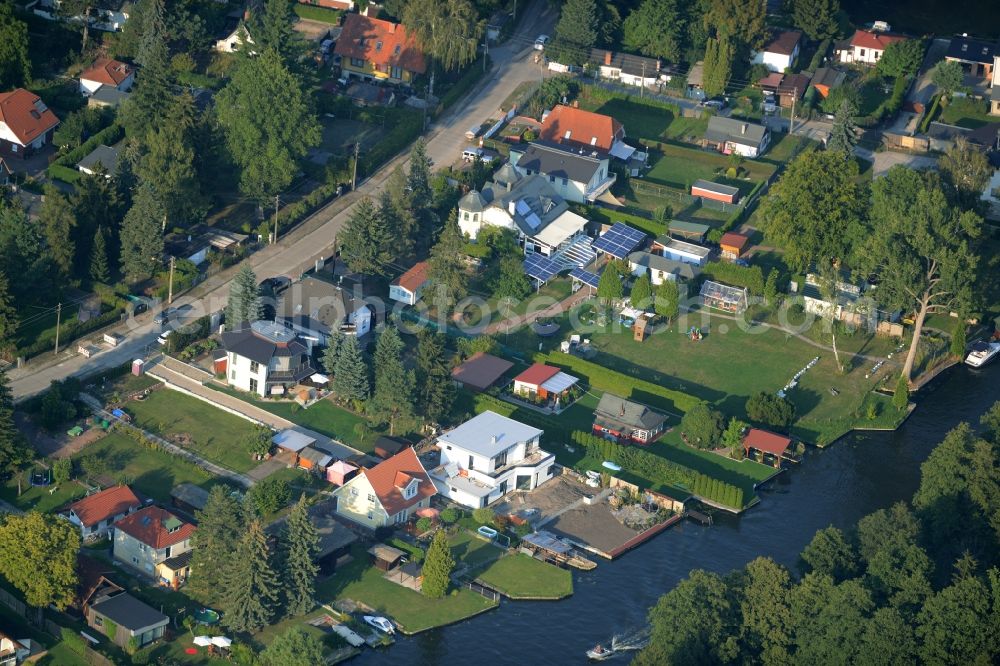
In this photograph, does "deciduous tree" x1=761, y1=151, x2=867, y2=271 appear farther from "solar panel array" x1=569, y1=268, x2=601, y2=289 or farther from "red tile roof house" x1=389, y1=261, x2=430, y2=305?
"red tile roof house" x1=389, y1=261, x2=430, y2=305

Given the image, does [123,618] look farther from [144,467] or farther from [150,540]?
[144,467]

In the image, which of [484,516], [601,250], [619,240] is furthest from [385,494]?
[619,240]

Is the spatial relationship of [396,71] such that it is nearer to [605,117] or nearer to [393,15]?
[393,15]

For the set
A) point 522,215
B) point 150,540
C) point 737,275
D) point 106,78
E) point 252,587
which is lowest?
point 150,540

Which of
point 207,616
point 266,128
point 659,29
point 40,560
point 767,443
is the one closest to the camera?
point 40,560

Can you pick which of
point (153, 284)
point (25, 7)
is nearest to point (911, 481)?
point (153, 284)

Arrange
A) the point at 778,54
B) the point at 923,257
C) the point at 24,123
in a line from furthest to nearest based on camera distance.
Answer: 1. the point at 778,54
2. the point at 24,123
3. the point at 923,257
